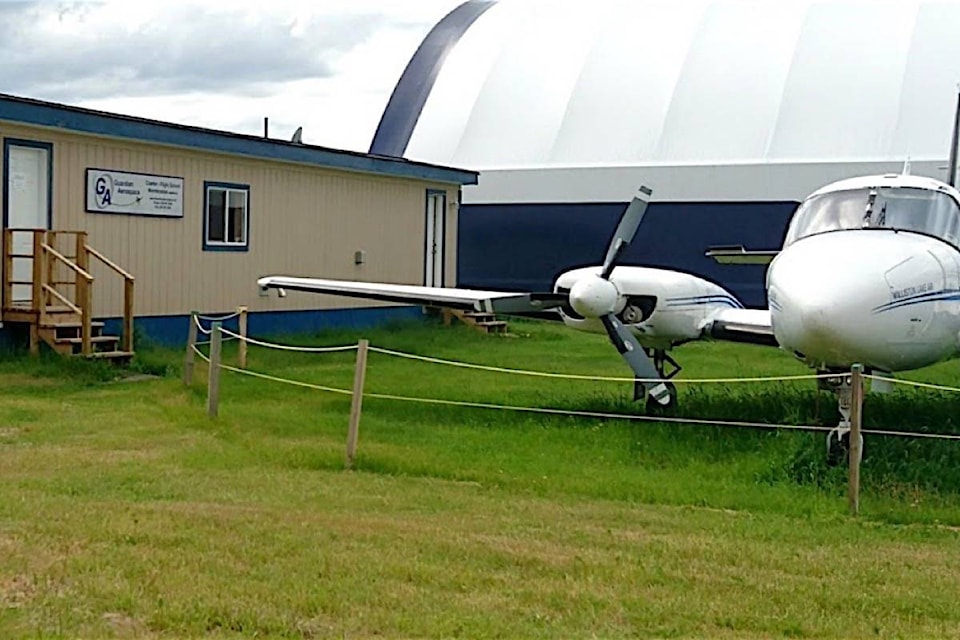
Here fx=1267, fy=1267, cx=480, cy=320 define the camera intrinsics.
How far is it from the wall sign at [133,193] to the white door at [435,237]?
26.6ft

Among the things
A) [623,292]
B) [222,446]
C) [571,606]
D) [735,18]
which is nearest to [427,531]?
[571,606]

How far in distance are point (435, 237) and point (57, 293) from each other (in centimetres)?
1169

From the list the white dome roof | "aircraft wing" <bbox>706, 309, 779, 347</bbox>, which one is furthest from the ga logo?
the white dome roof

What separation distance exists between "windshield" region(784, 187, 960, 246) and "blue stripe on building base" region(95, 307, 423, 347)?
1160 centimetres

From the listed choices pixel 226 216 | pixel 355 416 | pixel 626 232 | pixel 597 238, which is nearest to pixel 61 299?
pixel 226 216

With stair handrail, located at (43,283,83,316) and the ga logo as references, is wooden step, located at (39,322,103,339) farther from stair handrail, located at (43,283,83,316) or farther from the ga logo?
the ga logo

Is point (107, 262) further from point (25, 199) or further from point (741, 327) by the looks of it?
point (741, 327)

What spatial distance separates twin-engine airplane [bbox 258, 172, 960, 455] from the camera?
1012cm

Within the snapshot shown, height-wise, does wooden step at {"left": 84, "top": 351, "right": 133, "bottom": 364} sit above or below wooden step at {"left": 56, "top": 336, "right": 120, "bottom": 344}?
below

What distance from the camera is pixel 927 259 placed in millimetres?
10734

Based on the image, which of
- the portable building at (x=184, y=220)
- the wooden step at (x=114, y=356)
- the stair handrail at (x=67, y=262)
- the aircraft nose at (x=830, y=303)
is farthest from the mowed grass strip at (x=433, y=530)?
the portable building at (x=184, y=220)

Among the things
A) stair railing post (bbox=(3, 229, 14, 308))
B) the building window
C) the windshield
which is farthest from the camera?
the building window

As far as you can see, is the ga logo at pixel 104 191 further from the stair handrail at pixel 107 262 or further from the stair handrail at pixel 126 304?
the stair handrail at pixel 126 304

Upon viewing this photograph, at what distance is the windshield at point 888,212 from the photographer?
37.5ft
